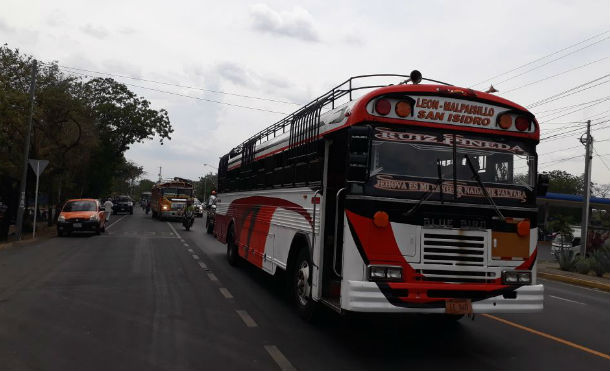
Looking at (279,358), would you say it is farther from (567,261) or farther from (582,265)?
(567,261)

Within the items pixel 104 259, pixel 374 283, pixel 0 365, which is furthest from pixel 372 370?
pixel 104 259

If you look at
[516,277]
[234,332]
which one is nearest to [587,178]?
[516,277]

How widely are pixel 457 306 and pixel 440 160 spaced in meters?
1.66

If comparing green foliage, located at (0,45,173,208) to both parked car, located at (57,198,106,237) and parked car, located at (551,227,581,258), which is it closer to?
parked car, located at (57,198,106,237)

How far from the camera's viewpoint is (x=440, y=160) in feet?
20.2

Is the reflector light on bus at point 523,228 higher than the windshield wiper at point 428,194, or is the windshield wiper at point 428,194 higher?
the windshield wiper at point 428,194

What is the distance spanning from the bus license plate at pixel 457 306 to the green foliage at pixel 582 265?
13.9 m

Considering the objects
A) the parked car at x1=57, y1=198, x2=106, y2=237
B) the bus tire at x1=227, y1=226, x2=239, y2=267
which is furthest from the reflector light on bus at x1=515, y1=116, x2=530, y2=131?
the parked car at x1=57, y1=198, x2=106, y2=237

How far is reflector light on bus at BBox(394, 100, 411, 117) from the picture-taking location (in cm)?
612

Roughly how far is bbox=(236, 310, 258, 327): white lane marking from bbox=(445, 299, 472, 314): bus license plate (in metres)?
2.64

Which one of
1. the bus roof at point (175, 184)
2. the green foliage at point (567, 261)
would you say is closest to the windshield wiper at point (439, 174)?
the green foliage at point (567, 261)

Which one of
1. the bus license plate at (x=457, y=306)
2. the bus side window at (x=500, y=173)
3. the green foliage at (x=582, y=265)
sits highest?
the bus side window at (x=500, y=173)

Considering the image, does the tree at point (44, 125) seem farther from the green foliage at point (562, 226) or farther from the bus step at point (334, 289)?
the green foliage at point (562, 226)

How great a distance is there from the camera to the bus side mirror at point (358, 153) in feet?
18.6
